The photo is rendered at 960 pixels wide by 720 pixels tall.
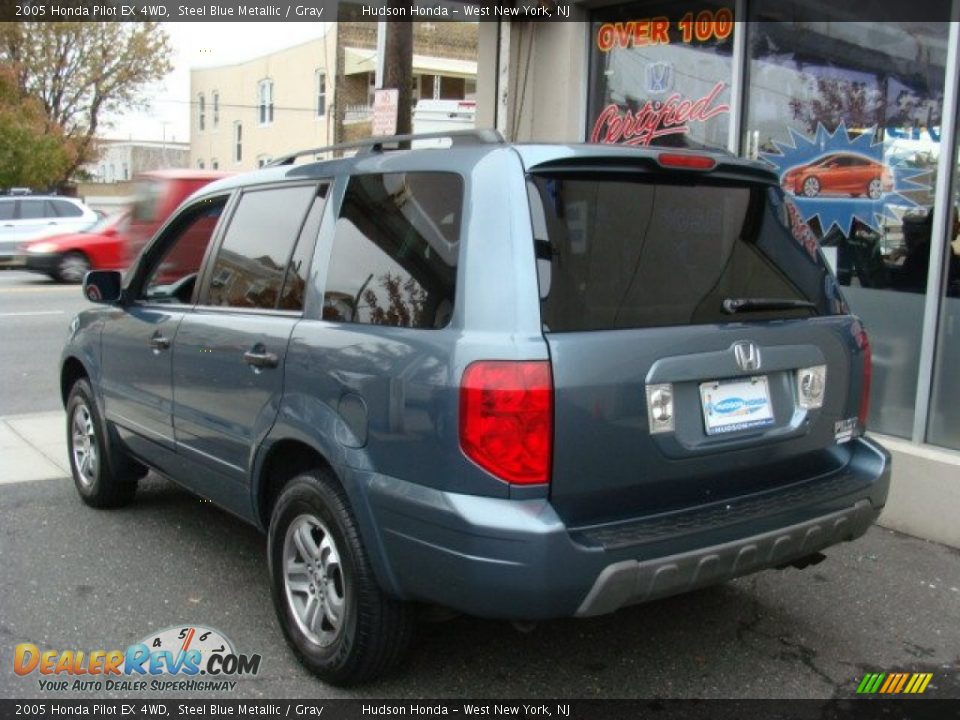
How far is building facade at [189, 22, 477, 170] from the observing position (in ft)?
104

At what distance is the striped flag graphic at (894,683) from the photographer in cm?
351

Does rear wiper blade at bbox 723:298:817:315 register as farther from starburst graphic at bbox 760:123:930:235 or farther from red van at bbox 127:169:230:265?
red van at bbox 127:169:230:265

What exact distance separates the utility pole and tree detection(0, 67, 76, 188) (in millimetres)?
28137

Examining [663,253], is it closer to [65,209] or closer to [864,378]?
[864,378]

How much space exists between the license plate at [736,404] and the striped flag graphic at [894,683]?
113 centimetres

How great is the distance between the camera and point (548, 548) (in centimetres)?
271

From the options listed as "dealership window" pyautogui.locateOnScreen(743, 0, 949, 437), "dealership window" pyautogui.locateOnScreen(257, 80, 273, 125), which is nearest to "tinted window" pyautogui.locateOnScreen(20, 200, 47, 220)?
"dealership window" pyautogui.locateOnScreen(257, 80, 273, 125)

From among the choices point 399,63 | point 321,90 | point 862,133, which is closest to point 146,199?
point 399,63

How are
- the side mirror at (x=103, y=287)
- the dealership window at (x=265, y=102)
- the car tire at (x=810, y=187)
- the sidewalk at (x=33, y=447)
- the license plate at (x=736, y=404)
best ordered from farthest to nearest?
1. the dealership window at (x=265, y=102)
2. the sidewalk at (x=33, y=447)
3. the car tire at (x=810, y=187)
4. the side mirror at (x=103, y=287)
5. the license plate at (x=736, y=404)

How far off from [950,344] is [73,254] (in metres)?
16.7

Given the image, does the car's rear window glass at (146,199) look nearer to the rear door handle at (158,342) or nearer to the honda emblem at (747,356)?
the rear door handle at (158,342)

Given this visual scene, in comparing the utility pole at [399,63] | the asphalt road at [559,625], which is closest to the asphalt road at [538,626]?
the asphalt road at [559,625]

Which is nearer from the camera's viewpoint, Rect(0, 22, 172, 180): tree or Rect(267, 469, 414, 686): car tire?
Rect(267, 469, 414, 686): car tire

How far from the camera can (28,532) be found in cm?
502
